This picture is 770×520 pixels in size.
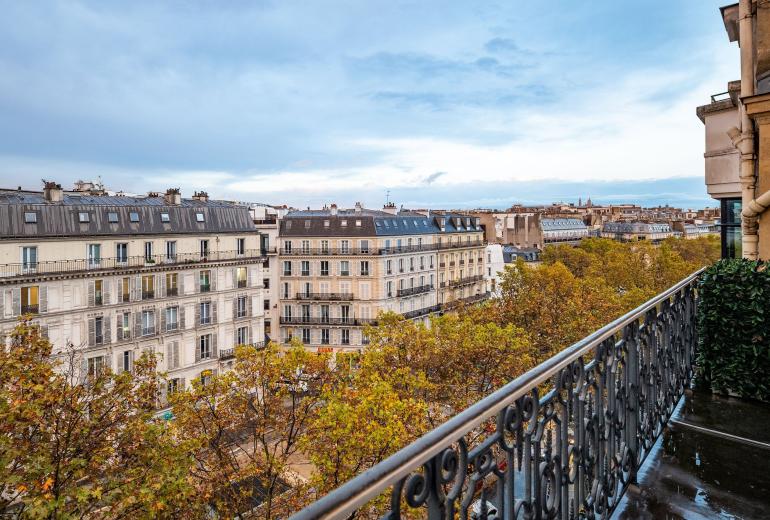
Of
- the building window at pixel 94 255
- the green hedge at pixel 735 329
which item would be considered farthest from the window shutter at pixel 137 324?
the green hedge at pixel 735 329

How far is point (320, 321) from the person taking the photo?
4466cm

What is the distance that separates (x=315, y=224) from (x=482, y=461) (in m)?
44.3

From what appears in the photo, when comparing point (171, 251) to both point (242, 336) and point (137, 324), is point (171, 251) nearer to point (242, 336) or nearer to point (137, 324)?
point (137, 324)

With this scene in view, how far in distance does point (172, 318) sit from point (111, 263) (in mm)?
4582

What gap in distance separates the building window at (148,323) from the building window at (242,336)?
557 centimetres

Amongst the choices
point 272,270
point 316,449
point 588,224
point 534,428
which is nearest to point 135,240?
point 272,270

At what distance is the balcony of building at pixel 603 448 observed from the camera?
1.99m

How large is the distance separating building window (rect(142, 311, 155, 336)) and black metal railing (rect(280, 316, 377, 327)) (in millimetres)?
16766

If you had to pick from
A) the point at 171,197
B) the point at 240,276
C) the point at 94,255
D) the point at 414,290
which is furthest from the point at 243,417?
the point at 414,290

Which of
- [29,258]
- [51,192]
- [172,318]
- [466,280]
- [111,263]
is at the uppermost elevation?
[51,192]

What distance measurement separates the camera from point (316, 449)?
13.9m

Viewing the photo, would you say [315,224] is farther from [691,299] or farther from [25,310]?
[691,299]

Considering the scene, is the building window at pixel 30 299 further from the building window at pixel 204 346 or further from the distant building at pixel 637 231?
the distant building at pixel 637 231

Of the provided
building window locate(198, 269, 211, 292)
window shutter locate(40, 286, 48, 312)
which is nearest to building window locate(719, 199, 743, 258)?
building window locate(198, 269, 211, 292)
